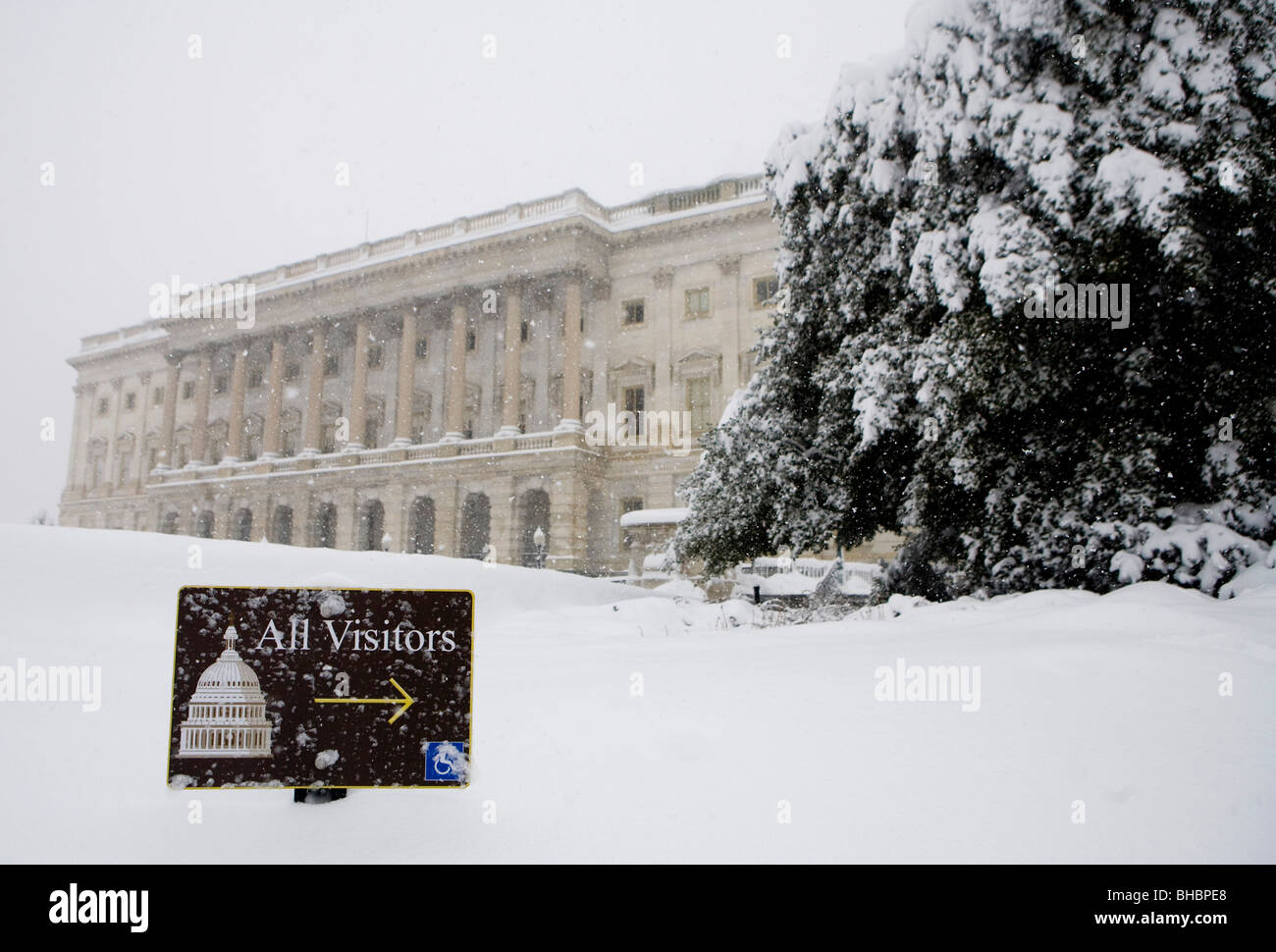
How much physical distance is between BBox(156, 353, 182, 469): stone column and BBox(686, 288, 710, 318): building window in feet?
95.4

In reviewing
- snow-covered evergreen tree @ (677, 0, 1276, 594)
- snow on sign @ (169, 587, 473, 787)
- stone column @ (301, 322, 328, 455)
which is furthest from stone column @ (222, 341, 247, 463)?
snow on sign @ (169, 587, 473, 787)

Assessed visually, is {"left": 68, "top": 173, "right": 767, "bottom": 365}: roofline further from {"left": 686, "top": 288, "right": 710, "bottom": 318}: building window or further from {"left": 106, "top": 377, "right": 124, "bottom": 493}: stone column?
{"left": 106, "top": 377, "right": 124, "bottom": 493}: stone column

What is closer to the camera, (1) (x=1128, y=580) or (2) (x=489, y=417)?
(1) (x=1128, y=580)

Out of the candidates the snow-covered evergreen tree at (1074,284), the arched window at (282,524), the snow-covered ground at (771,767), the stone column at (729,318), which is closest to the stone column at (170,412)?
the arched window at (282,524)

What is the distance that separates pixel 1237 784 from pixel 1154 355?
238 inches

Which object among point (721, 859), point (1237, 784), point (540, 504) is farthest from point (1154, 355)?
point (540, 504)

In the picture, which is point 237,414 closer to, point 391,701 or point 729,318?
point 729,318

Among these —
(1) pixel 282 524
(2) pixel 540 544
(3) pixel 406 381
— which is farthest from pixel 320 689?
(1) pixel 282 524

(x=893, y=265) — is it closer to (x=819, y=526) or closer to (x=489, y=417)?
(x=819, y=526)

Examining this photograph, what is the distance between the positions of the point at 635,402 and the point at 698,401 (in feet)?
9.18

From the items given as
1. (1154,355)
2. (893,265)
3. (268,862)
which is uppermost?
(893,265)

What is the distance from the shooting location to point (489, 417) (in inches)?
1379
